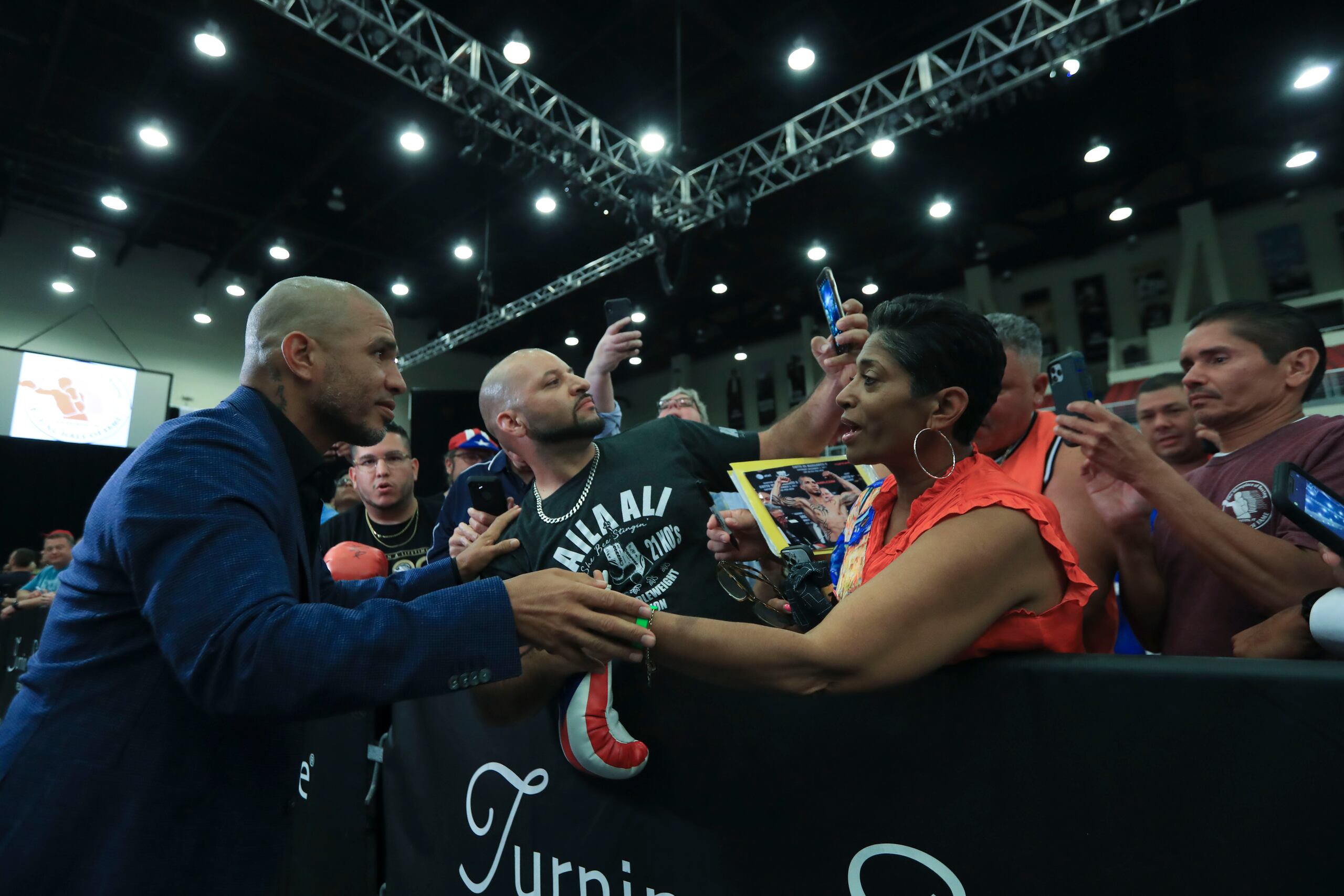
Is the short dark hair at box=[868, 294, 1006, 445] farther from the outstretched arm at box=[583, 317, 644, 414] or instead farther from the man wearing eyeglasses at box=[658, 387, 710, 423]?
the man wearing eyeglasses at box=[658, 387, 710, 423]

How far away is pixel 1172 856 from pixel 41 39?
9.79 m

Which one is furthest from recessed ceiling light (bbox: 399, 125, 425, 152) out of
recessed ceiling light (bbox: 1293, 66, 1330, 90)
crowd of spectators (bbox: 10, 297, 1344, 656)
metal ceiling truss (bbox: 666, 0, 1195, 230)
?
recessed ceiling light (bbox: 1293, 66, 1330, 90)

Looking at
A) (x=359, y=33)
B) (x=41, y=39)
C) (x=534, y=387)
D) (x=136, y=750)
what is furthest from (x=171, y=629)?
(x=41, y=39)

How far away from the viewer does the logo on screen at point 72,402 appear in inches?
389

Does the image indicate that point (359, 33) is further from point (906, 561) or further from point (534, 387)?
point (906, 561)

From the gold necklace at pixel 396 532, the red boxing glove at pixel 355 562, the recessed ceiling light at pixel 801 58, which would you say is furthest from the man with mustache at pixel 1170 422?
the recessed ceiling light at pixel 801 58

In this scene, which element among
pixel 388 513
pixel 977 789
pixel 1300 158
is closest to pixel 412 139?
pixel 388 513

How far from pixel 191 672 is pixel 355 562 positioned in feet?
5.31

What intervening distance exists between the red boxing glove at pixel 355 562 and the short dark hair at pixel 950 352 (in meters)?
2.00

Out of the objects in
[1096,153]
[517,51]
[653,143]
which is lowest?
[653,143]

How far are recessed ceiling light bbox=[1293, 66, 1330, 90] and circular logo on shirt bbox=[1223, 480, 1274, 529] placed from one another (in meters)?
8.47

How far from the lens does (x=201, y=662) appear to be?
3.24 ft

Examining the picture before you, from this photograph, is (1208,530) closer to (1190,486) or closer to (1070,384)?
(1190,486)

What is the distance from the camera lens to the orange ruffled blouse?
107 centimetres
